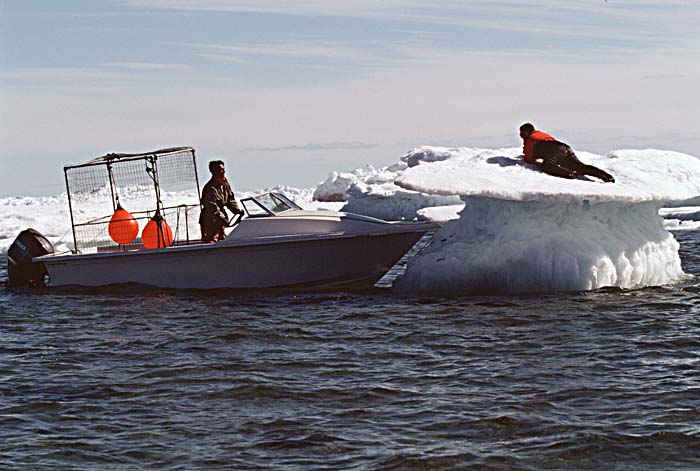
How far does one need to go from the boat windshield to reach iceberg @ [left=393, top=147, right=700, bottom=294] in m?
2.18

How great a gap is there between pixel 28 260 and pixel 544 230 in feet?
30.3

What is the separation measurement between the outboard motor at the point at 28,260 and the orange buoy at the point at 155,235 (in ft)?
7.72

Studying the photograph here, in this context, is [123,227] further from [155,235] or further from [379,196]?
[379,196]

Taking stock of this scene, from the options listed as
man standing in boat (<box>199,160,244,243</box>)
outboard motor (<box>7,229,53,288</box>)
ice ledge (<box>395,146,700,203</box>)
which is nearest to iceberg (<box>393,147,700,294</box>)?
A: ice ledge (<box>395,146,700,203</box>)

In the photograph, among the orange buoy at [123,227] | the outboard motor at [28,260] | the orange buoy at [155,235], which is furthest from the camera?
the outboard motor at [28,260]

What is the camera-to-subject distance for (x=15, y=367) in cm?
1059

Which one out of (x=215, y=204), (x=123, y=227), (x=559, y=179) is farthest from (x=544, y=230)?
(x=123, y=227)

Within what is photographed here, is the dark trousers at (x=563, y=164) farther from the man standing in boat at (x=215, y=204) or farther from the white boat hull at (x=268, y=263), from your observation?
the man standing in boat at (x=215, y=204)

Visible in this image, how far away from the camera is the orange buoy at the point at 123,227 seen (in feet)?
54.5

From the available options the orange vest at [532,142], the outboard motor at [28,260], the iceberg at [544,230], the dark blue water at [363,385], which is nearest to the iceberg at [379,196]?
the outboard motor at [28,260]

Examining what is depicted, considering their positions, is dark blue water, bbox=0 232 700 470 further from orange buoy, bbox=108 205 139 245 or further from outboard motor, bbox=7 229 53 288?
outboard motor, bbox=7 229 53 288

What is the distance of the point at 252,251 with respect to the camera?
1551 centimetres

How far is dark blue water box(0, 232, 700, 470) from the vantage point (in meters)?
7.18

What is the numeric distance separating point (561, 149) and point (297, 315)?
189 inches
